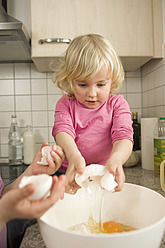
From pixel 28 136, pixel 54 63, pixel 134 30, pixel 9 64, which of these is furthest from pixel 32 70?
pixel 134 30

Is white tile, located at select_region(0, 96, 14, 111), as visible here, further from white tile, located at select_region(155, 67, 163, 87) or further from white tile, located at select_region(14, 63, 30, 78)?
white tile, located at select_region(155, 67, 163, 87)

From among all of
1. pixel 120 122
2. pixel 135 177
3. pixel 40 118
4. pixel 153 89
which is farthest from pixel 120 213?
pixel 40 118

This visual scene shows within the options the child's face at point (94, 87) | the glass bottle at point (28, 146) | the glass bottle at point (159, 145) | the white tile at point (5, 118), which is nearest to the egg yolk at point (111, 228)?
the child's face at point (94, 87)

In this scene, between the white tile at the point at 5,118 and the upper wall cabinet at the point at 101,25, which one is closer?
the upper wall cabinet at the point at 101,25

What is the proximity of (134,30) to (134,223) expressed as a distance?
1025 mm

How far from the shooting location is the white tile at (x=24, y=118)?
5.52 ft

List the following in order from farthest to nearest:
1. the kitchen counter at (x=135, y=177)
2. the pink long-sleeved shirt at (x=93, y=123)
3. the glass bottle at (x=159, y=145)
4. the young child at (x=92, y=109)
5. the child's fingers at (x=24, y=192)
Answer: the glass bottle at (x=159, y=145) → the pink long-sleeved shirt at (x=93, y=123) → the young child at (x=92, y=109) → the kitchen counter at (x=135, y=177) → the child's fingers at (x=24, y=192)

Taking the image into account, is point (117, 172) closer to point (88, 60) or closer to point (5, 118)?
point (88, 60)

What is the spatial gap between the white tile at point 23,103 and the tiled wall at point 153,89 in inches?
31.3

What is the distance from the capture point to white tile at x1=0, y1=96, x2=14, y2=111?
1670 millimetres

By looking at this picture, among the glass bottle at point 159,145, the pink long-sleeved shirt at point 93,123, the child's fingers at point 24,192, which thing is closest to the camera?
the child's fingers at point 24,192

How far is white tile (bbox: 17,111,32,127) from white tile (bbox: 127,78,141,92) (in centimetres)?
72

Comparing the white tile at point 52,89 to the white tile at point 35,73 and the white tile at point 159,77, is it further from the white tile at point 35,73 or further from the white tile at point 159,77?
the white tile at point 159,77

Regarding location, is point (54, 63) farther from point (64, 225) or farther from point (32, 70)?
point (64, 225)
